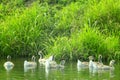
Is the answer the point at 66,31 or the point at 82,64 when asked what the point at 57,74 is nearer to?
the point at 82,64

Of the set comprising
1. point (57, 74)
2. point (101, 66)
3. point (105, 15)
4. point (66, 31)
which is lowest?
point (57, 74)

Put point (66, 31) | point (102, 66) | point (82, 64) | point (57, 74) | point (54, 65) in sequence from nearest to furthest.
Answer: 1. point (57, 74)
2. point (102, 66)
3. point (54, 65)
4. point (82, 64)
5. point (66, 31)

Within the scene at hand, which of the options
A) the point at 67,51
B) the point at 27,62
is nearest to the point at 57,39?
the point at 67,51

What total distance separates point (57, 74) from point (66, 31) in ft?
28.0

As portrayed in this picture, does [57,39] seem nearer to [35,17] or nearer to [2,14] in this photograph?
[35,17]

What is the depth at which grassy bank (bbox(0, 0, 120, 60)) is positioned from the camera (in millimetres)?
34469

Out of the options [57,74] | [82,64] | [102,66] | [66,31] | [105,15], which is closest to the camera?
[57,74]

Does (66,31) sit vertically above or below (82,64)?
above

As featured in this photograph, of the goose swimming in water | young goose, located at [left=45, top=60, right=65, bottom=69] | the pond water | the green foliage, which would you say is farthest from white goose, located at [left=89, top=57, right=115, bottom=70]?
the green foliage

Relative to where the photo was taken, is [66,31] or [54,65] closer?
[54,65]

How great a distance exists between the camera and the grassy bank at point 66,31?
113 feet

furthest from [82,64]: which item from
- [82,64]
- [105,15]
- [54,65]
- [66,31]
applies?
[105,15]

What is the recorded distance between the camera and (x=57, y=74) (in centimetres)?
2900

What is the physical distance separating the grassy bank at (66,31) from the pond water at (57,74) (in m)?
2.39
